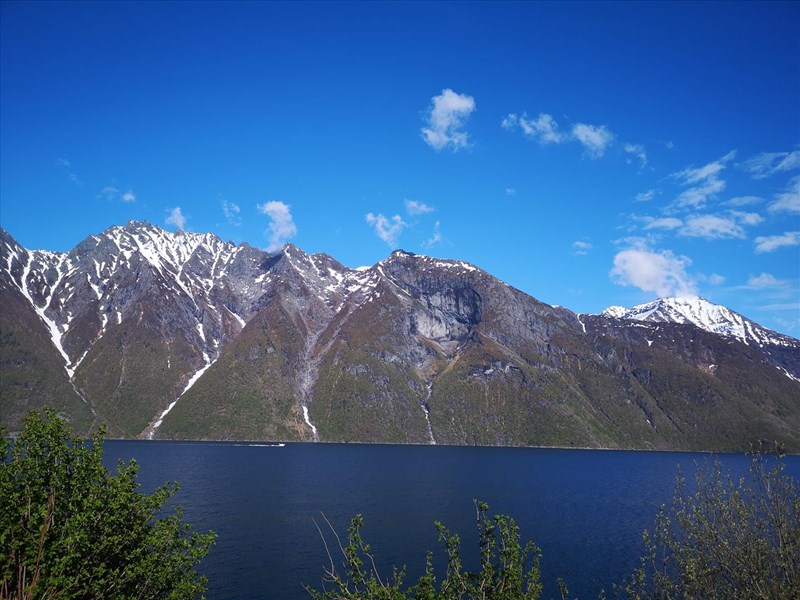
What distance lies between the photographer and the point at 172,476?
6211 inches

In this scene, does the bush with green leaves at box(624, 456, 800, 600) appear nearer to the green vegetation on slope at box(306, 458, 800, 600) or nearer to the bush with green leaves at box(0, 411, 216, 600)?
the green vegetation on slope at box(306, 458, 800, 600)

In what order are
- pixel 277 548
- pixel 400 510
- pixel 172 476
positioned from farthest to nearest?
pixel 172 476, pixel 400 510, pixel 277 548

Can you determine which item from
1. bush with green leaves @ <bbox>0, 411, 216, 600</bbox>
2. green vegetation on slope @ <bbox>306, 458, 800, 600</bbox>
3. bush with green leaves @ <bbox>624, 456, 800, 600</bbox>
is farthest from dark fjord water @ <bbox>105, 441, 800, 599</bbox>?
bush with green leaves @ <bbox>0, 411, 216, 600</bbox>

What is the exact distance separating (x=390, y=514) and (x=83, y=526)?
94227 mm

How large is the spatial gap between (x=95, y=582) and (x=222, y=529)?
79.5 m

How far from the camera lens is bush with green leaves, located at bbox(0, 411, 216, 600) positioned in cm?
2500

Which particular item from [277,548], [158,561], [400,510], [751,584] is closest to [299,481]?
[400,510]

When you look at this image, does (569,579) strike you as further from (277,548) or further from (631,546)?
(277,548)

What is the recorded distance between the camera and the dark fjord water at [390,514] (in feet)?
247

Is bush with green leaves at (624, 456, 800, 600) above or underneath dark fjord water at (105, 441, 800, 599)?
above

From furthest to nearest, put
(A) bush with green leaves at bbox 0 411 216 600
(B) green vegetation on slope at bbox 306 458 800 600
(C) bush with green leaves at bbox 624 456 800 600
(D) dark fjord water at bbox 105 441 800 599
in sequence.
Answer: (D) dark fjord water at bbox 105 441 800 599
(A) bush with green leaves at bbox 0 411 216 600
(B) green vegetation on slope at bbox 306 458 800 600
(C) bush with green leaves at bbox 624 456 800 600

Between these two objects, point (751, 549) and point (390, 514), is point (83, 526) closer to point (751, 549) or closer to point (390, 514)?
point (751, 549)

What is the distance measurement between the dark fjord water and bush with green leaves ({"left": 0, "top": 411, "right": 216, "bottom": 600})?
35276 mm

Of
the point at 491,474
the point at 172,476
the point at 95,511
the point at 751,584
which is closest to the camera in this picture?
the point at 751,584
